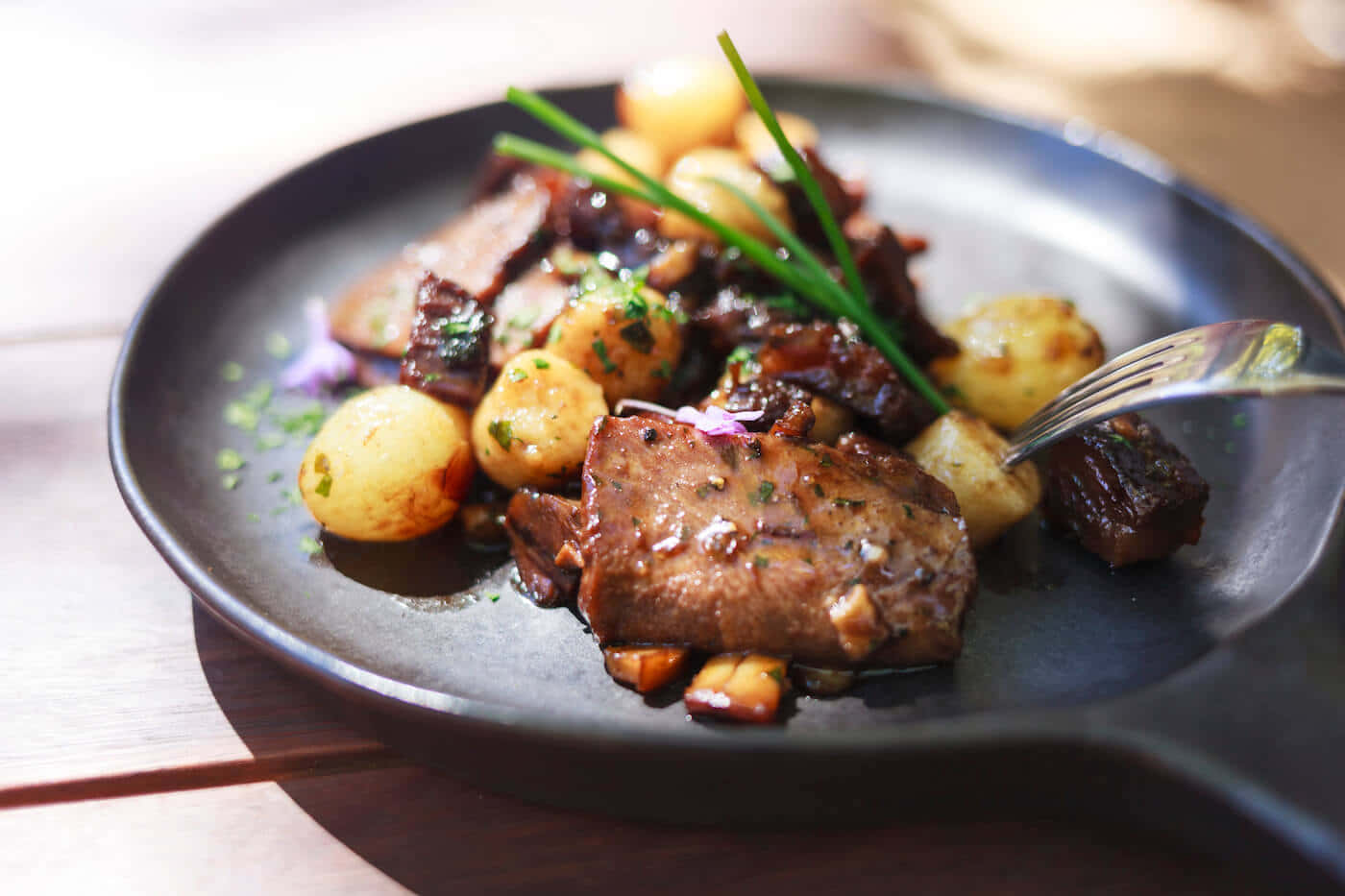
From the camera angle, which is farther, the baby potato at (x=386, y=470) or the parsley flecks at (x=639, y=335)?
the parsley flecks at (x=639, y=335)

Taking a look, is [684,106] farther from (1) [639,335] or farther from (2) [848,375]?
(2) [848,375]

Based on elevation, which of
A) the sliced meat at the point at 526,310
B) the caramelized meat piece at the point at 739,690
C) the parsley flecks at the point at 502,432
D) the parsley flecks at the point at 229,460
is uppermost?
the sliced meat at the point at 526,310

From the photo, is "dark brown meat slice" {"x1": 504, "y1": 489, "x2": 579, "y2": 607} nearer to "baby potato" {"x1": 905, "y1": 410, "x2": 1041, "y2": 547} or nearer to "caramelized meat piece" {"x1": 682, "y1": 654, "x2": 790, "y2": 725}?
"caramelized meat piece" {"x1": 682, "y1": 654, "x2": 790, "y2": 725}

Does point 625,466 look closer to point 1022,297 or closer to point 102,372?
point 1022,297

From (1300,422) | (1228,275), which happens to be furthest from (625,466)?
(1228,275)

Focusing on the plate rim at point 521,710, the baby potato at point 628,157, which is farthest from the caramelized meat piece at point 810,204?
the plate rim at point 521,710

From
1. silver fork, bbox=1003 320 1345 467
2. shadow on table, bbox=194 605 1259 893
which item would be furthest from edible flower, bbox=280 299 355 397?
silver fork, bbox=1003 320 1345 467

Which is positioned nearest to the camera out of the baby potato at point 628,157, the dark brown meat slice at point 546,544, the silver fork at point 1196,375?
the silver fork at point 1196,375

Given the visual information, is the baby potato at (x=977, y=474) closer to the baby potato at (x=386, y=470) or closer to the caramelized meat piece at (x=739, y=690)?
the caramelized meat piece at (x=739, y=690)
